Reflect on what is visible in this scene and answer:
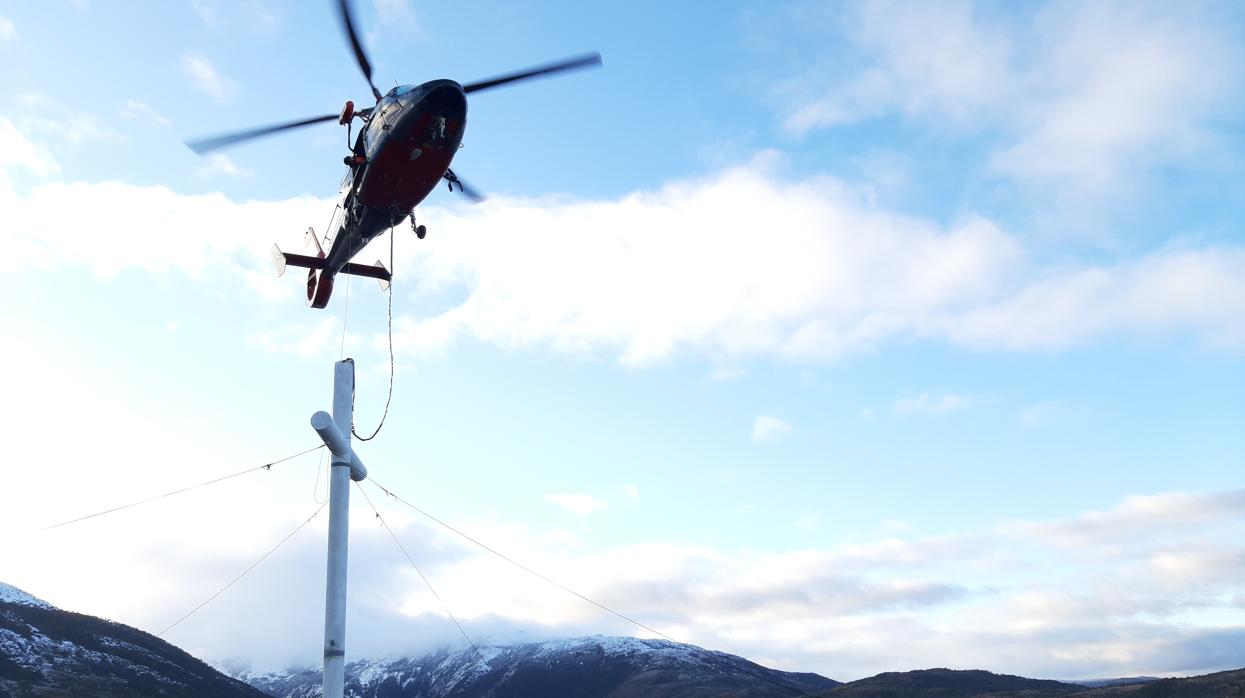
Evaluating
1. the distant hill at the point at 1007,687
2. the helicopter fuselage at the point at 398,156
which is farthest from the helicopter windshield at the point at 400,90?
the distant hill at the point at 1007,687

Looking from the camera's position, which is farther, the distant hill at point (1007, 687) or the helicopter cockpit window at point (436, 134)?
the distant hill at point (1007, 687)

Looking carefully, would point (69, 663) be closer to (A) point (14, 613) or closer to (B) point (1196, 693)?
(A) point (14, 613)

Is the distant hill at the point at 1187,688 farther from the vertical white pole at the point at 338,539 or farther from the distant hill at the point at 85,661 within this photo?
the distant hill at the point at 85,661

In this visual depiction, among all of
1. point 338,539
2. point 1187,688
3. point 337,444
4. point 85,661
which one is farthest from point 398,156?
point 85,661

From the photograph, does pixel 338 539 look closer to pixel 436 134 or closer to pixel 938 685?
pixel 436 134

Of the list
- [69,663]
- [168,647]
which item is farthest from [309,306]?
[168,647]

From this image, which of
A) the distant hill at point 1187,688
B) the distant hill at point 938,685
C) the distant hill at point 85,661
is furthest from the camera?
the distant hill at point 938,685

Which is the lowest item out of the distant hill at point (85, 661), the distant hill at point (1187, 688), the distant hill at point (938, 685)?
the distant hill at point (1187, 688)
